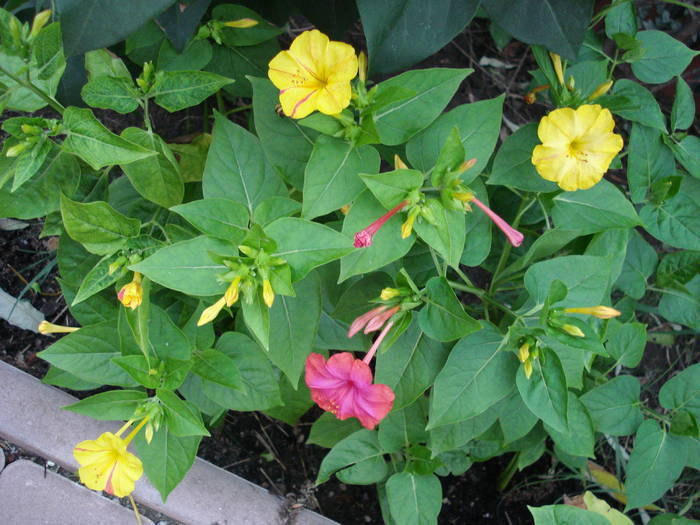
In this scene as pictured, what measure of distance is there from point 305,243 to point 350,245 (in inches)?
3.8

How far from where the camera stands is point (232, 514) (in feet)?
6.25

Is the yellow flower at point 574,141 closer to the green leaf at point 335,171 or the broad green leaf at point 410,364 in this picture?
the green leaf at point 335,171

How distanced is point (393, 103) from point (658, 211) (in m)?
0.85

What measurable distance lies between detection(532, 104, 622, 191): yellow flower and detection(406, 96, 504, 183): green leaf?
112 mm

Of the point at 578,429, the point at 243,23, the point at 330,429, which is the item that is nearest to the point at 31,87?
the point at 243,23

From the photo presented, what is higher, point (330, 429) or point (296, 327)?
point (296, 327)

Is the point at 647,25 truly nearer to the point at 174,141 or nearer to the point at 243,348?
the point at 174,141

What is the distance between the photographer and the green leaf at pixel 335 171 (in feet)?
4.11

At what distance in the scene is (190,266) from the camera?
1194 millimetres

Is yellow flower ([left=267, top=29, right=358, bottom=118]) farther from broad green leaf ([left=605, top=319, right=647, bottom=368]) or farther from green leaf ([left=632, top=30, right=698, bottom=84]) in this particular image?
broad green leaf ([left=605, top=319, right=647, bottom=368])

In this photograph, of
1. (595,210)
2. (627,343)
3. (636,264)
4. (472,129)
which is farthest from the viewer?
(636,264)

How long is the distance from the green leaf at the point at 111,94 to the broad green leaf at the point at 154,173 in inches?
2.3

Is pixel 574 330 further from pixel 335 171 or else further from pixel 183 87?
pixel 183 87

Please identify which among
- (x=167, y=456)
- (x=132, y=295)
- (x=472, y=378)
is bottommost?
(x=167, y=456)
